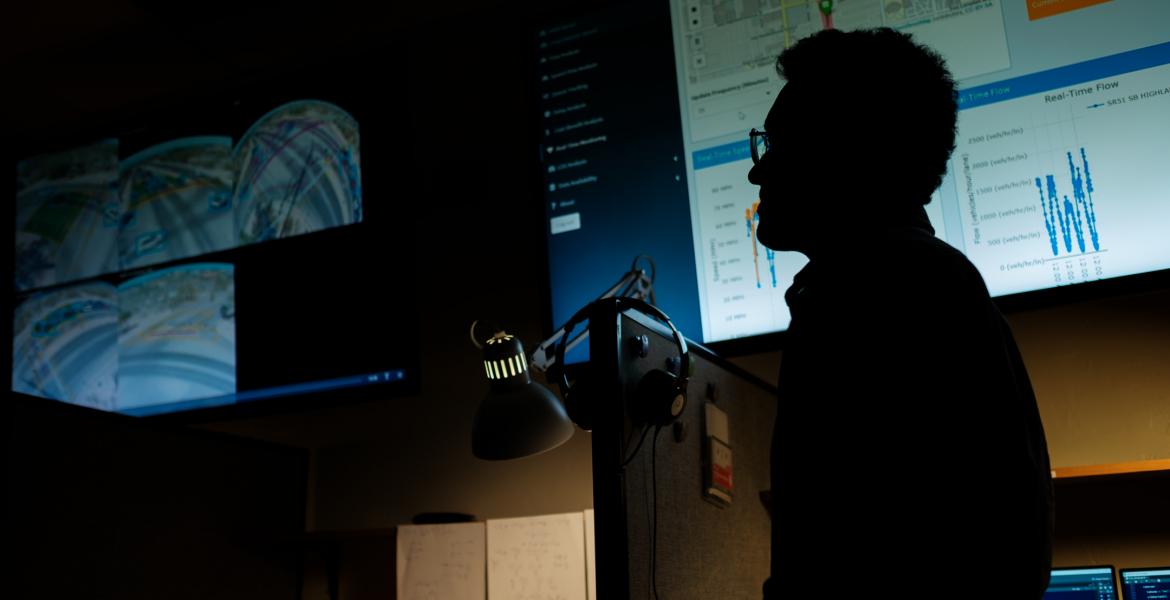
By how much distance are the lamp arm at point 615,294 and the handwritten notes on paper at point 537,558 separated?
0.40 metres

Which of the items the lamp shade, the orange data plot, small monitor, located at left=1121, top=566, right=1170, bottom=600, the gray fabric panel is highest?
the orange data plot

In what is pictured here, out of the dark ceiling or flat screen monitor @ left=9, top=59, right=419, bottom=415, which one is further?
the dark ceiling

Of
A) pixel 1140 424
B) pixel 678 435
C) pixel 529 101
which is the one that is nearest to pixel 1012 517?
pixel 678 435

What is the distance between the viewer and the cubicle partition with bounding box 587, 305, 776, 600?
1.15m

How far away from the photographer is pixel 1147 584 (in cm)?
149

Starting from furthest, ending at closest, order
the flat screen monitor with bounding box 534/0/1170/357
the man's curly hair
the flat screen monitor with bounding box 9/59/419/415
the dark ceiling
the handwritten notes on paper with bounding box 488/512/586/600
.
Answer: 1. the dark ceiling
2. the flat screen monitor with bounding box 9/59/419/415
3. the handwritten notes on paper with bounding box 488/512/586/600
4. the flat screen monitor with bounding box 534/0/1170/357
5. the man's curly hair

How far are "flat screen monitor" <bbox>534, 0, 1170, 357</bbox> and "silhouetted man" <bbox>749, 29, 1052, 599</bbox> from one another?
684mm

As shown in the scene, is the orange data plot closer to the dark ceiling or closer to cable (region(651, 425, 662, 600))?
cable (region(651, 425, 662, 600))

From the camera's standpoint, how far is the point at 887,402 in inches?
34.1

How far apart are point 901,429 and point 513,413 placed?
2.47ft

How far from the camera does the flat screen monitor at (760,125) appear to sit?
1586 millimetres

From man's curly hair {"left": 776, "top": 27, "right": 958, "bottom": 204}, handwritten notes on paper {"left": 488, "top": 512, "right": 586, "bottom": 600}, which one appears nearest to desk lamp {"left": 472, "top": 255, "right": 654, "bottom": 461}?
handwritten notes on paper {"left": 488, "top": 512, "right": 586, "bottom": 600}

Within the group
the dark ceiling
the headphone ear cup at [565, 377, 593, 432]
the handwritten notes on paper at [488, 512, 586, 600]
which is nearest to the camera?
the headphone ear cup at [565, 377, 593, 432]

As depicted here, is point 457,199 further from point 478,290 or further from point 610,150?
point 610,150
